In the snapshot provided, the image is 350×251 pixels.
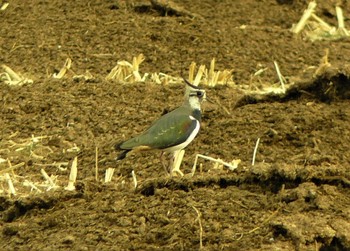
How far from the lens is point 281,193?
27.7 feet

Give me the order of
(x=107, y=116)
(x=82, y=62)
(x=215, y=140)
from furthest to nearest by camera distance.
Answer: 1. (x=82, y=62)
2. (x=107, y=116)
3. (x=215, y=140)

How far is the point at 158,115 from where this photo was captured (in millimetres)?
11898

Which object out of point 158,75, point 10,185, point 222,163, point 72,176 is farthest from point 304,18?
point 10,185

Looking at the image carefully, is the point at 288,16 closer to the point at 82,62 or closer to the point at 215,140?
the point at 82,62

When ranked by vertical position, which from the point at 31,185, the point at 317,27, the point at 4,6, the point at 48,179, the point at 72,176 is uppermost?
the point at 72,176

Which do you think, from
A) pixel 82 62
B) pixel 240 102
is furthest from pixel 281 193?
pixel 82 62

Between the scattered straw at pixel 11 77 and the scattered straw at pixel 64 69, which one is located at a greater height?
the scattered straw at pixel 64 69

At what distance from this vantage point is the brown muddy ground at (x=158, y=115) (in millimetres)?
8039

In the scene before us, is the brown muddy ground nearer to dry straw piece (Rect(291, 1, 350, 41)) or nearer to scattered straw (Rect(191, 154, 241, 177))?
scattered straw (Rect(191, 154, 241, 177))

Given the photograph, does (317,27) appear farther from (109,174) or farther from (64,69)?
(109,174)

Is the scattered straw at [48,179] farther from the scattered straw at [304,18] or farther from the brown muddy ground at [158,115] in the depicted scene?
the scattered straw at [304,18]

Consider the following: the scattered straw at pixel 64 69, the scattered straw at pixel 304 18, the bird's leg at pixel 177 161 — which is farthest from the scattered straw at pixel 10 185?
the scattered straw at pixel 304 18

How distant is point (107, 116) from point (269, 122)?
1762mm

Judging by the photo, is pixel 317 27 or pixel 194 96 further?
pixel 317 27
